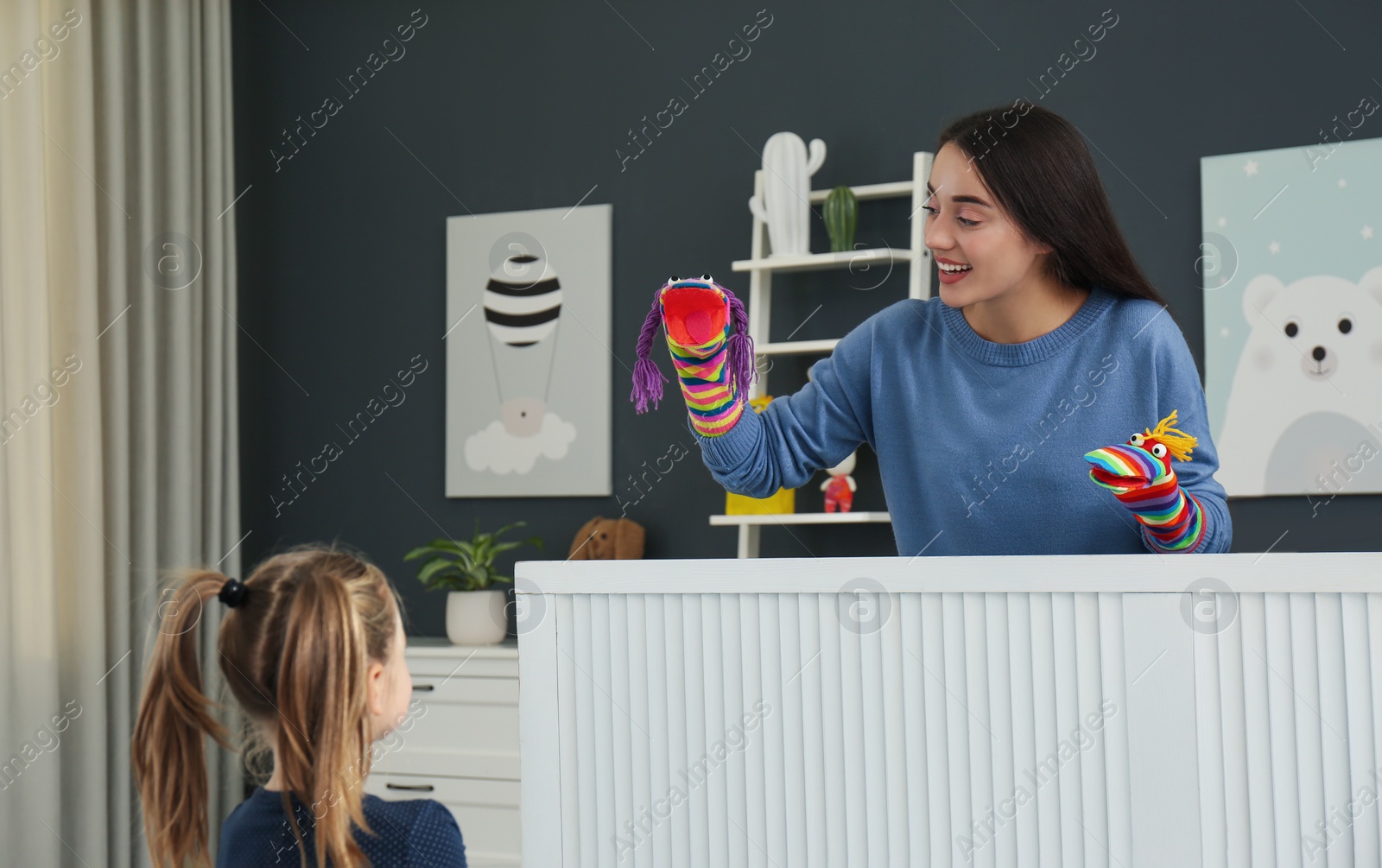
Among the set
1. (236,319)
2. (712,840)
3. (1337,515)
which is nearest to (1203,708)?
(712,840)

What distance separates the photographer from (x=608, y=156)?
3.19m

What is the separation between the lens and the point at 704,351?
3.31ft

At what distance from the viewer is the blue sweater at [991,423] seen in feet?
3.59

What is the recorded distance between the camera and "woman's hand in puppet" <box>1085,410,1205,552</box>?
87 centimetres

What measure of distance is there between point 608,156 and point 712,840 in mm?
2551

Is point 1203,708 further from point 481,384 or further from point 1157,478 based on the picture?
point 481,384

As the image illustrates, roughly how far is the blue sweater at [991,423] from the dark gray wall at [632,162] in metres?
1.62

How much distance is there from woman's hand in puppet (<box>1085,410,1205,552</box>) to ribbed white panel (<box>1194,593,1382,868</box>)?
0.14 meters

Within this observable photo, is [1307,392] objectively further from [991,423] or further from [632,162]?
[991,423]

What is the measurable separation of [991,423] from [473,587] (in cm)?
200

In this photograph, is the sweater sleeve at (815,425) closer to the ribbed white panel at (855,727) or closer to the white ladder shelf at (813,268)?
the ribbed white panel at (855,727)

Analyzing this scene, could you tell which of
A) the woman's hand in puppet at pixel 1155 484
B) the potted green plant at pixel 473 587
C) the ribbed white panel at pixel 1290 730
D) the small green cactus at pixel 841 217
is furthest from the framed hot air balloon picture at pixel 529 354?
the ribbed white panel at pixel 1290 730

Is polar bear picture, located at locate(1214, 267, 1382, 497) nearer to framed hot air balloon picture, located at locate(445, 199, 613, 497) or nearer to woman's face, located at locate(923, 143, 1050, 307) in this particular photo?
framed hot air balloon picture, located at locate(445, 199, 613, 497)

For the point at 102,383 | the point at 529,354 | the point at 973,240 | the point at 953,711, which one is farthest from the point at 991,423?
the point at 102,383
